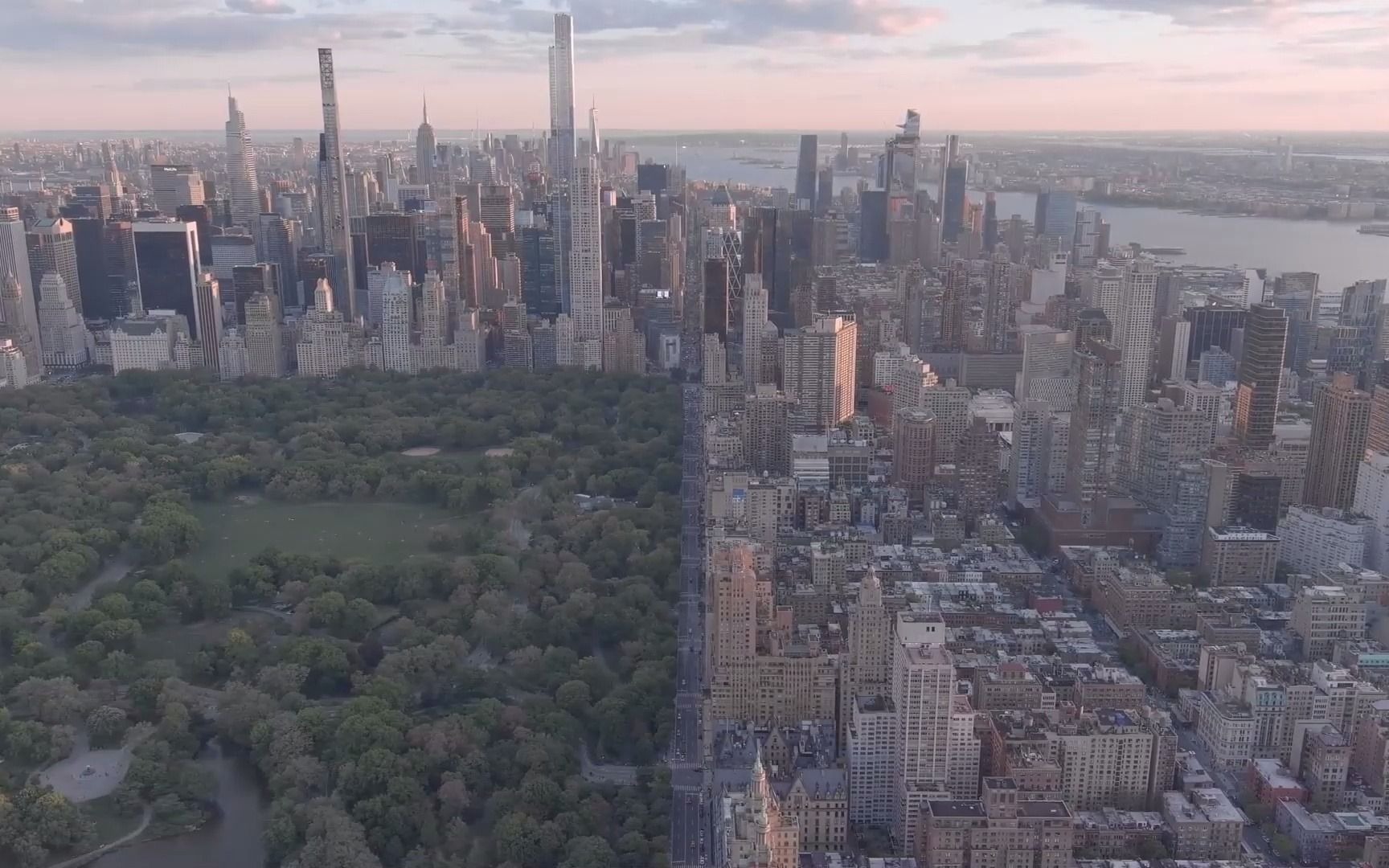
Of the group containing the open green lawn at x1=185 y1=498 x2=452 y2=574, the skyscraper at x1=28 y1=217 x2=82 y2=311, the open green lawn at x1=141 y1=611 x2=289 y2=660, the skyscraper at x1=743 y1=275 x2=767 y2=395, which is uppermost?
the skyscraper at x1=28 y1=217 x2=82 y2=311

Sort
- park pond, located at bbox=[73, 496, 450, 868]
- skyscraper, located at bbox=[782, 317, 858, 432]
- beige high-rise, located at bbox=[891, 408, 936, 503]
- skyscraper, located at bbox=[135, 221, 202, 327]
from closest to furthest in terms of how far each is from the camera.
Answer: park pond, located at bbox=[73, 496, 450, 868] → beige high-rise, located at bbox=[891, 408, 936, 503] → skyscraper, located at bbox=[782, 317, 858, 432] → skyscraper, located at bbox=[135, 221, 202, 327]

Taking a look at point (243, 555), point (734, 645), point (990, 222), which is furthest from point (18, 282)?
point (990, 222)

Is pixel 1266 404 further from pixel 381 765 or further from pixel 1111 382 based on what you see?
pixel 381 765

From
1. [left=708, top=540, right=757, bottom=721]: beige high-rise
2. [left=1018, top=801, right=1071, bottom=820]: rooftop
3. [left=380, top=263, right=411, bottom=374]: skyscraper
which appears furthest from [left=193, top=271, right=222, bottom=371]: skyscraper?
[left=1018, top=801, right=1071, bottom=820]: rooftop

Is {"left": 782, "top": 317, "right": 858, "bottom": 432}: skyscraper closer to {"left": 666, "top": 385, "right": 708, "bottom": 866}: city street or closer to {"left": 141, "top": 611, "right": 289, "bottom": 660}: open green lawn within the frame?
{"left": 666, "top": 385, "right": 708, "bottom": 866}: city street

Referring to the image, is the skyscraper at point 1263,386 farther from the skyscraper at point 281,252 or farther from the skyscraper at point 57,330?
the skyscraper at point 57,330

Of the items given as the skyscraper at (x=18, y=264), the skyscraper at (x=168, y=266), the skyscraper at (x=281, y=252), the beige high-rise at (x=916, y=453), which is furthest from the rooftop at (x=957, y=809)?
the skyscraper at (x=281, y=252)
